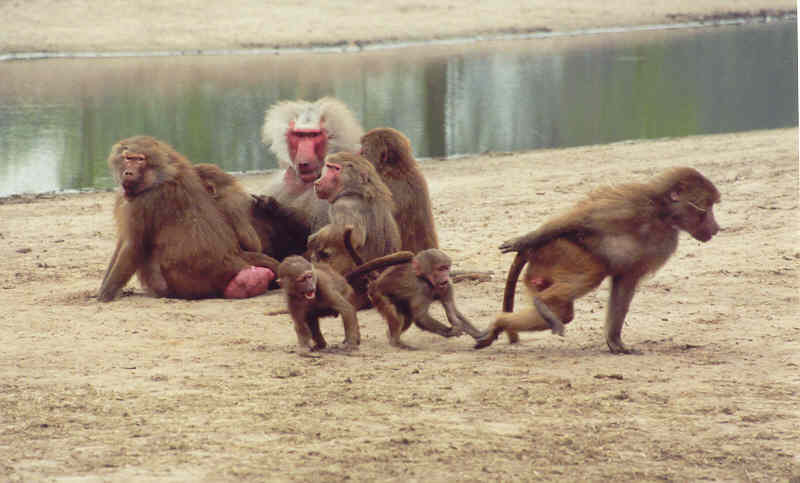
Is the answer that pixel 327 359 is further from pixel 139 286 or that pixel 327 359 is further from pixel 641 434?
pixel 139 286

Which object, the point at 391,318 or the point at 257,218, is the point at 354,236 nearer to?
the point at 391,318

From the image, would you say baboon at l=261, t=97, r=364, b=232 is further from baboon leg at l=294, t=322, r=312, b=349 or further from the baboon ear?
baboon leg at l=294, t=322, r=312, b=349

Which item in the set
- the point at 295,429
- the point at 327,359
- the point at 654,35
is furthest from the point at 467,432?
the point at 654,35

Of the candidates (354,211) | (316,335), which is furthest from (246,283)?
(316,335)

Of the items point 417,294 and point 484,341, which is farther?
point 417,294

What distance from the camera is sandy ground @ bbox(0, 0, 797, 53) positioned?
29.2m

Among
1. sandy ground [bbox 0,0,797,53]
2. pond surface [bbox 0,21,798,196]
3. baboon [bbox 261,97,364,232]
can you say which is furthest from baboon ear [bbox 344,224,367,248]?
sandy ground [bbox 0,0,797,53]

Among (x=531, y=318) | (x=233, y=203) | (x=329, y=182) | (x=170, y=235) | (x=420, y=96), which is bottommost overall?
(x=420, y=96)

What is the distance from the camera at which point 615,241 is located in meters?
5.52

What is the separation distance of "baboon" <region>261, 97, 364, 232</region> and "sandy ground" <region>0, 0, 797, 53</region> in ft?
73.9

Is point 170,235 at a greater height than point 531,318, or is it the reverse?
point 170,235

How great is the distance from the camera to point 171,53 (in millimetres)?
29531

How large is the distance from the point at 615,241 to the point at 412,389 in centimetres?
132

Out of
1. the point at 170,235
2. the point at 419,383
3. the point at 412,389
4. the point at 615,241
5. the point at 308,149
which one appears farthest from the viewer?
the point at 308,149
